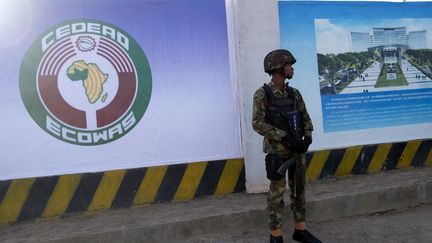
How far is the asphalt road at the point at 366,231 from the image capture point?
179 inches

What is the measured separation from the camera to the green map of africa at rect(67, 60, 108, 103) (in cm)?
487

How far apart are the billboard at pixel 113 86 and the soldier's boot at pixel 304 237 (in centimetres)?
129

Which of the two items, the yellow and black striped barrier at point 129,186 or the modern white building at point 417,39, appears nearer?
the yellow and black striped barrier at point 129,186

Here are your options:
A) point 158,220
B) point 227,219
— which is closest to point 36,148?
point 158,220

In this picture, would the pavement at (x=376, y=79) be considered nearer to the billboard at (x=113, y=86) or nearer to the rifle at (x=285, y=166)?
the billboard at (x=113, y=86)

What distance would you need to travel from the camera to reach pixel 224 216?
187 inches

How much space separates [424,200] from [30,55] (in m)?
4.43

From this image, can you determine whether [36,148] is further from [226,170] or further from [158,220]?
[226,170]

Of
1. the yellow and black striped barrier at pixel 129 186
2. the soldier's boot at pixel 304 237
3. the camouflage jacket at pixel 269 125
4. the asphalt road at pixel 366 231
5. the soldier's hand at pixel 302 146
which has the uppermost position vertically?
the camouflage jacket at pixel 269 125

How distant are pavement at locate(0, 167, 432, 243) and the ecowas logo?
85 centimetres

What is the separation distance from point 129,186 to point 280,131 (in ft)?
5.84

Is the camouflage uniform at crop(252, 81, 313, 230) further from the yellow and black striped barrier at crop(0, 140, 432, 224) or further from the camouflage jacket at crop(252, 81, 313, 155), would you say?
the yellow and black striped barrier at crop(0, 140, 432, 224)

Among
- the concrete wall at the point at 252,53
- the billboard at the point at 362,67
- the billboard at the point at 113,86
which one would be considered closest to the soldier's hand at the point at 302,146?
the concrete wall at the point at 252,53

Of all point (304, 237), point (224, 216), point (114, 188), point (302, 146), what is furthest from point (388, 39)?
point (114, 188)
